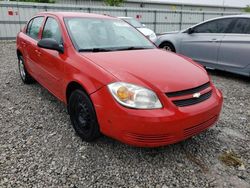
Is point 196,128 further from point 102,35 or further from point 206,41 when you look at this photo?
point 206,41

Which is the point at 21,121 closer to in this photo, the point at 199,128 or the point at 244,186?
the point at 199,128

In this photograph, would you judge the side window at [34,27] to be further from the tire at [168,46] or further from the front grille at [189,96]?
the tire at [168,46]

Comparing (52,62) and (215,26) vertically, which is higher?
(215,26)

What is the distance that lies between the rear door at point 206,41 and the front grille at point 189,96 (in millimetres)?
3662

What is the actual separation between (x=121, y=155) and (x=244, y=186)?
1.26m

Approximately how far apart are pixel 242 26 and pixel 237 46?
0.50m

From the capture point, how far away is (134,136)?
2348mm

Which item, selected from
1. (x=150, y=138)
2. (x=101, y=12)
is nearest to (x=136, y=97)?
(x=150, y=138)

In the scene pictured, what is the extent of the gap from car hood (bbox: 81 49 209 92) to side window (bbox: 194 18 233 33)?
342 cm

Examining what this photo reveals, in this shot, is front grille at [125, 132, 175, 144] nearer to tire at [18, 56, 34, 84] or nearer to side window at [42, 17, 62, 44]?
side window at [42, 17, 62, 44]

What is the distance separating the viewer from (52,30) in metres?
3.69

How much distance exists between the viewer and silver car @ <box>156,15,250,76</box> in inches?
215

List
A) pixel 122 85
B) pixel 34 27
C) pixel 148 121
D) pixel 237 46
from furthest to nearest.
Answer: pixel 237 46 < pixel 34 27 < pixel 122 85 < pixel 148 121

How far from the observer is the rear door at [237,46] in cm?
538
